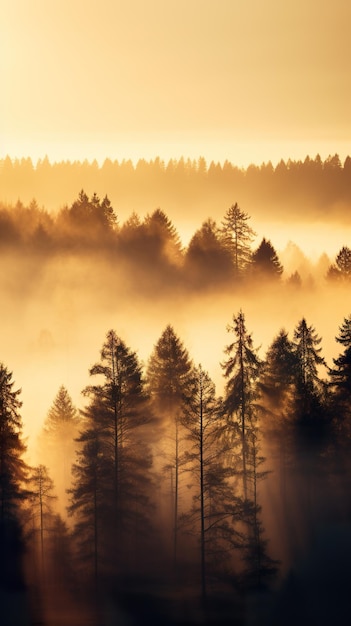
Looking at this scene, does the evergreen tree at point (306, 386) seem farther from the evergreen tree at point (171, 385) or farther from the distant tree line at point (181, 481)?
the evergreen tree at point (171, 385)

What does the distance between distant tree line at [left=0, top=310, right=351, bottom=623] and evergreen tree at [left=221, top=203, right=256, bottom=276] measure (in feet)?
121

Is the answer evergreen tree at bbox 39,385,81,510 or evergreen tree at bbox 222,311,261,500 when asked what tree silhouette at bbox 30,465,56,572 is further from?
evergreen tree at bbox 222,311,261,500

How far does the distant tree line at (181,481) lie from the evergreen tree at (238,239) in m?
36.8

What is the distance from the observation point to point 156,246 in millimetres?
107625

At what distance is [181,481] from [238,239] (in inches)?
1646

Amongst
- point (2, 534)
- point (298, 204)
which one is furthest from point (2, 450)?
point (298, 204)

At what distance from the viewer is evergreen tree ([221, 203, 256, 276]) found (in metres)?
99.9

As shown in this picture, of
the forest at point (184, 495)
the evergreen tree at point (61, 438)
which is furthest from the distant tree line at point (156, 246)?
the evergreen tree at point (61, 438)

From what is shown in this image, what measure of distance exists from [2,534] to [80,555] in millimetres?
4324

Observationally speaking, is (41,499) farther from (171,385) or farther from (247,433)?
(247,433)

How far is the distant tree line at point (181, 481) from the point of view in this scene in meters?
54.1

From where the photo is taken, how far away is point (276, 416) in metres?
60.6

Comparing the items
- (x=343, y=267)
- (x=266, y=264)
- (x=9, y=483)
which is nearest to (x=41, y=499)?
(x=9, y=483)

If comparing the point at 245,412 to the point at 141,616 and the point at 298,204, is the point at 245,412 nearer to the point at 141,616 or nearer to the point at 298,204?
the point at 141,616
